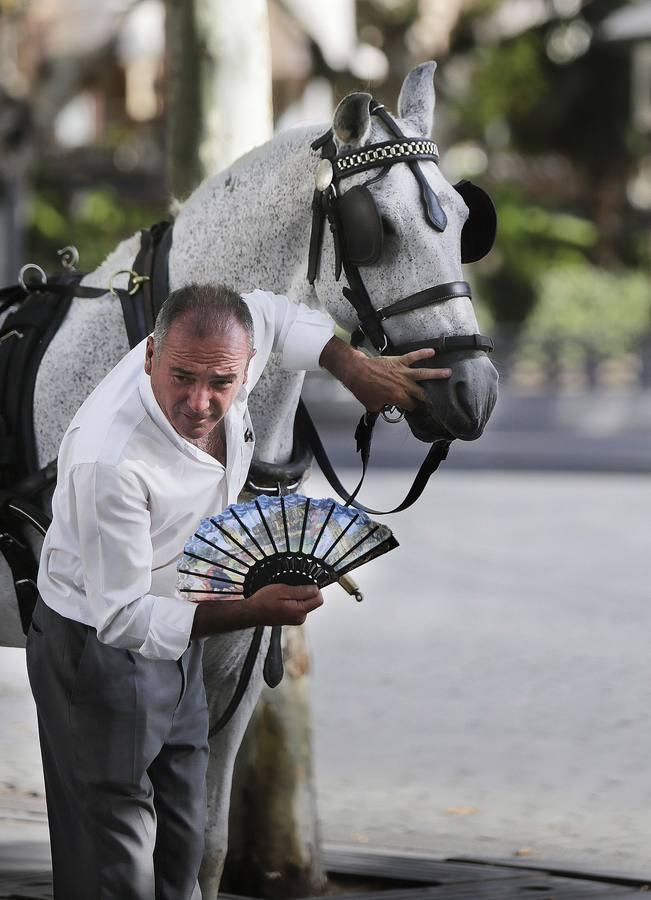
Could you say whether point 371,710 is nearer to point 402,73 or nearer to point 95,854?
point 95,854

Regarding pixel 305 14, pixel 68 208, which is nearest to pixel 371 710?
pixel 305 14

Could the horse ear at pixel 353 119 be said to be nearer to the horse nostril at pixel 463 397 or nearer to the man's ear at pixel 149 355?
the horse nostril at pixel 463 397

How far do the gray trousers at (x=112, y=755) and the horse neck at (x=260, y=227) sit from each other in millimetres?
1028

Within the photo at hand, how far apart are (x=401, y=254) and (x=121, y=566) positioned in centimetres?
103

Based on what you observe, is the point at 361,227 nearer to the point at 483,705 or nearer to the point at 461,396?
the point at 461,396

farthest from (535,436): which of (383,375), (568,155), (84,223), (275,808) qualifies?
(383,375)

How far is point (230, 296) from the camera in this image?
2945mm

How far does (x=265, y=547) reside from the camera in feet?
9.46

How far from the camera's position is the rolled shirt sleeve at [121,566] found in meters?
2.85

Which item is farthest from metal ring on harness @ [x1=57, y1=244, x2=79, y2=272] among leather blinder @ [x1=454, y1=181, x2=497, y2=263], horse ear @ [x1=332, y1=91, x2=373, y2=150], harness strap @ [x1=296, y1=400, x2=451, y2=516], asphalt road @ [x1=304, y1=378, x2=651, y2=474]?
asphalt road @ [x1=304, y1=378, x2=651, y2=474]

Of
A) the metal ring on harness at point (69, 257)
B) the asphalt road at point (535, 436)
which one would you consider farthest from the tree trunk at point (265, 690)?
the asphalt road at point (535, 436)

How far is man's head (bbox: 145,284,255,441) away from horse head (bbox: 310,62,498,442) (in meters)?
0.59

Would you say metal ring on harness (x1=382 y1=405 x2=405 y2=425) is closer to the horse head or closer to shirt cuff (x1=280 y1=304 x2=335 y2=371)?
the horse head

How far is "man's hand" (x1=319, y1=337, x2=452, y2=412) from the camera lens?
3342mm
